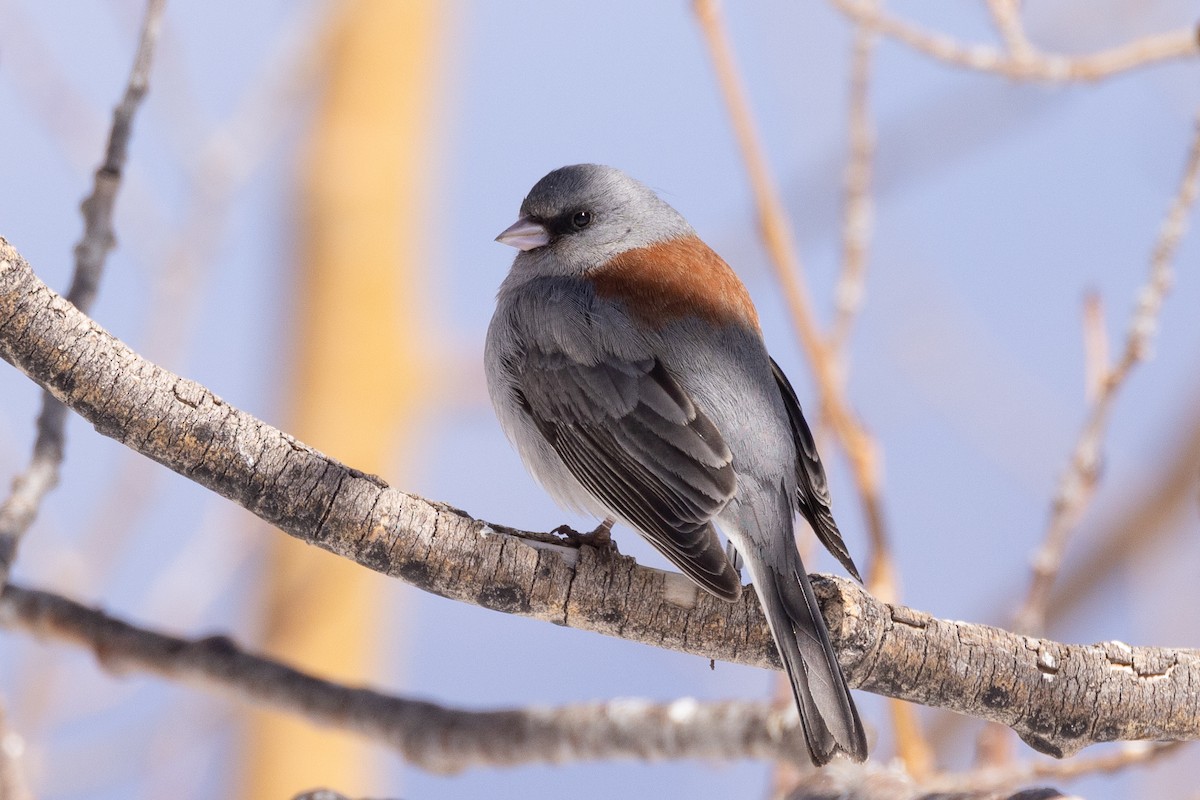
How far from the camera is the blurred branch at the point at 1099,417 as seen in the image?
164cm

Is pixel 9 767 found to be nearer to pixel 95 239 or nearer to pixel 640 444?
pixel 95 239

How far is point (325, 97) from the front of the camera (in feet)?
13.6

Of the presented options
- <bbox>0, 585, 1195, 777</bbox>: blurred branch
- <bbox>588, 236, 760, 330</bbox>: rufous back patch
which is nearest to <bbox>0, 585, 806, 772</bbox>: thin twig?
A: <bbox>0, 585, 1195, 777</bbox>: blurred branch

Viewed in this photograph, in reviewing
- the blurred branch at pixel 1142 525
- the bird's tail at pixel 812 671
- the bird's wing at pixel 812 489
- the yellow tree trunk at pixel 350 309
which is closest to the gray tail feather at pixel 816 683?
the bird's tail at pixel 812 671

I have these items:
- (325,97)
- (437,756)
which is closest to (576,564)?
(437,756)

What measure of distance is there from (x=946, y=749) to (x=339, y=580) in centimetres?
219

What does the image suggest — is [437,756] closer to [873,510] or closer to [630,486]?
[630,486]

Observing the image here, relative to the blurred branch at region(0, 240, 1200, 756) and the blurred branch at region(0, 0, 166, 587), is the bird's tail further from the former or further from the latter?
the blurred branch at region(0, 0, 166, 587)

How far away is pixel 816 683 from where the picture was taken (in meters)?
1.43

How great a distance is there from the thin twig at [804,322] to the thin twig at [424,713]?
356mm

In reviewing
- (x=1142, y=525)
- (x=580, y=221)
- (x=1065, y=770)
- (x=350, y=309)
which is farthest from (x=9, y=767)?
(x=350, y=309)

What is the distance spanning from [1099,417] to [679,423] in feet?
2.20

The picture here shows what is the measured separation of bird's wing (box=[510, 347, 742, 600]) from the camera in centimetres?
165

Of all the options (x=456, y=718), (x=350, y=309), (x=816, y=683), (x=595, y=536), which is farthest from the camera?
(x=350, y=309)
